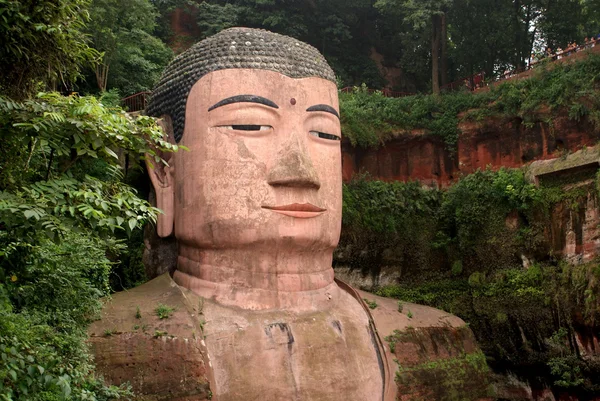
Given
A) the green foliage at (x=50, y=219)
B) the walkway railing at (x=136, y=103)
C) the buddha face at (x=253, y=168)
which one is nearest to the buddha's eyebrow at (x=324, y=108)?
the buddha face at (x=253, y=168)

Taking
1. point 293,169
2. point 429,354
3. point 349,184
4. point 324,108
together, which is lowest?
point 429,354

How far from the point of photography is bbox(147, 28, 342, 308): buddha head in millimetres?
8766

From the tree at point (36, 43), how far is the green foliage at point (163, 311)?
122 inches

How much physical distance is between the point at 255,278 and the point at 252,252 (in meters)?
0.35

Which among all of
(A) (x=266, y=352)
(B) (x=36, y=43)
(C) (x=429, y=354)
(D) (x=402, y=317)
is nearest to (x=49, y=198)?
(B) (x=36, y=43)

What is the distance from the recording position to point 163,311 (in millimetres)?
8227

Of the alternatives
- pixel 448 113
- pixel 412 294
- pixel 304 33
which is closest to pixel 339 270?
pixel 412 294

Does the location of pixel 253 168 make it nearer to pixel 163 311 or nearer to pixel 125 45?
pixel 163 311

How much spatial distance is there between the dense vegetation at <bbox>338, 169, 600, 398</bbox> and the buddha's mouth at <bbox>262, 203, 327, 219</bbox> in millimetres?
3470

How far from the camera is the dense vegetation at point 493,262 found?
10.9 meters

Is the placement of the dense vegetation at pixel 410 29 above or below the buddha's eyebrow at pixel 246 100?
above

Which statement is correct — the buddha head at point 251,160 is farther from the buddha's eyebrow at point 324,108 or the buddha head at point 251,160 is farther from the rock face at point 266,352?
the rock face at point 266,352

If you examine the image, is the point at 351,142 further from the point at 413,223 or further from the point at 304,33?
the point at 304,33

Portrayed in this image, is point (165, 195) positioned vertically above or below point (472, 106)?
below
